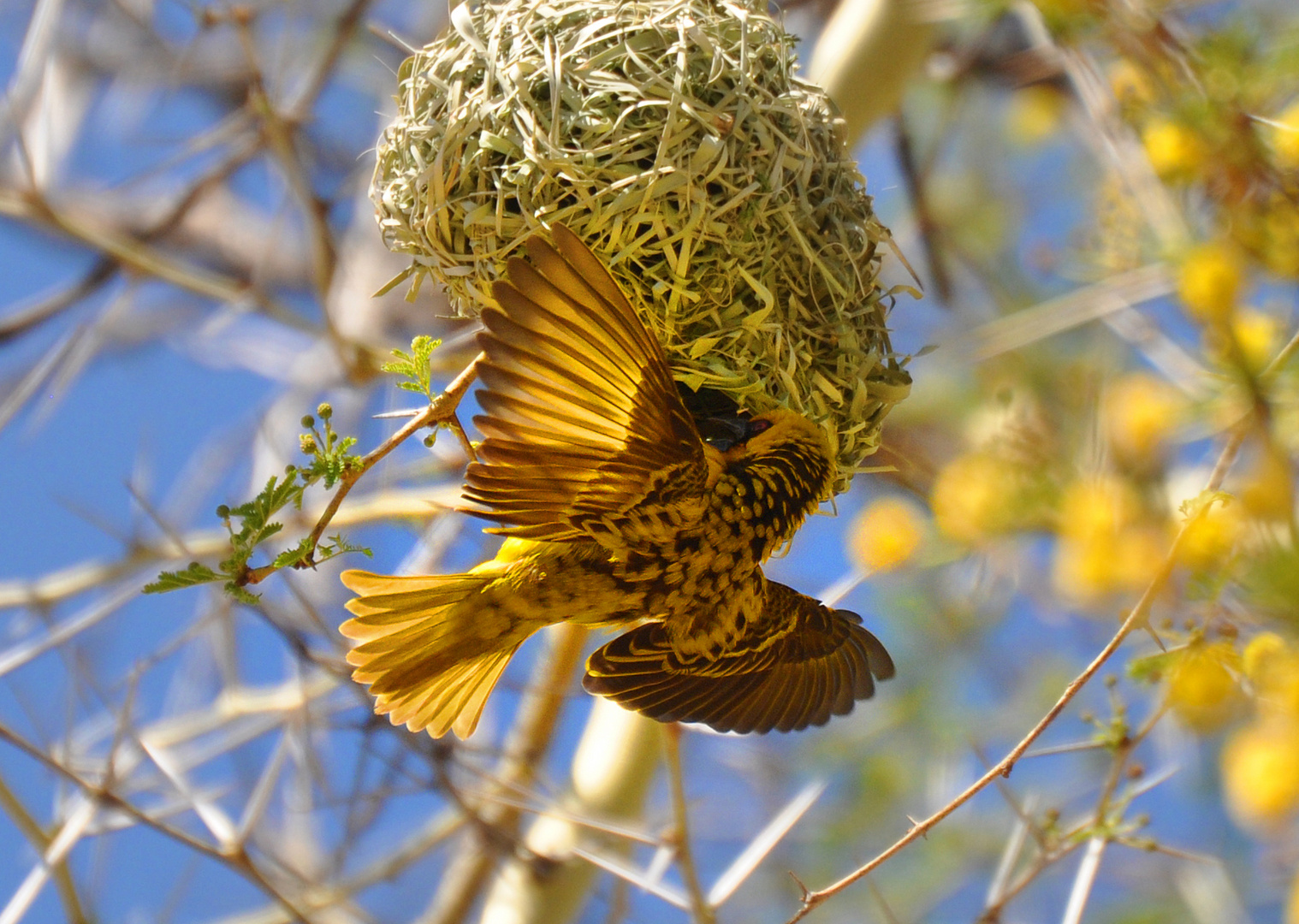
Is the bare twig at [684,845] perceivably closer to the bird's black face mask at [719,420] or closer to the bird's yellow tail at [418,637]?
the bird's yellow tail at [418,637]

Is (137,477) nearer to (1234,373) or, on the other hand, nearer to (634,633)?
(634,633)

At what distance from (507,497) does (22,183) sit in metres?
1.75

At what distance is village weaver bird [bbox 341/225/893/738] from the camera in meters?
1.49

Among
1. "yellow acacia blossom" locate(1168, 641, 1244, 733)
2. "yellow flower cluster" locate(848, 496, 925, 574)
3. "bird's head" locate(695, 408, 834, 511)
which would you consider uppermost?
"yellow flower cluster" locate(848, 496, 925, 574)

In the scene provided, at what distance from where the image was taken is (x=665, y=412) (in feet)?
5.20

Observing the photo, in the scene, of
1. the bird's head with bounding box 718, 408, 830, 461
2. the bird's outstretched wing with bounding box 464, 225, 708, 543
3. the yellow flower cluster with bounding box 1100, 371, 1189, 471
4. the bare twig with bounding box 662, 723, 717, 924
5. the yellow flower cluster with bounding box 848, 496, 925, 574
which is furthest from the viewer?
the yellow flower cluster with bounding box 848, 496, 925, 574

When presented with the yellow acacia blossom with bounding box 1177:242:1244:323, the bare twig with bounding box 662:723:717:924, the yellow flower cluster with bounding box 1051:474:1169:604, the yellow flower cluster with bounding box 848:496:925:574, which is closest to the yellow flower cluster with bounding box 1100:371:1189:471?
the yellow flower cluster with bounding box 1051:474:1169:604

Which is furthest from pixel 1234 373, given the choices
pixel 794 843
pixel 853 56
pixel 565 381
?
pixel 794 843

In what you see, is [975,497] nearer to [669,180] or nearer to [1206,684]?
Result: [1206,684]

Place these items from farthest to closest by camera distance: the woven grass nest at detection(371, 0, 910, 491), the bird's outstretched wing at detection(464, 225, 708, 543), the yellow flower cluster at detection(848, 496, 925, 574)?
the yellow flower cluster at detection(848, 496, 925, 574) → the woven grass nest at detection(371, 0, 910, 491) → the bird's outstretched wing at detection(464, 225, 708, 543)

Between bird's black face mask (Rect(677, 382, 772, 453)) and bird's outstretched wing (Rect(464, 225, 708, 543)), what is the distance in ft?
0.58

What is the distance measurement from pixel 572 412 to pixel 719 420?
366 millimetres

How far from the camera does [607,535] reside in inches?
64.0

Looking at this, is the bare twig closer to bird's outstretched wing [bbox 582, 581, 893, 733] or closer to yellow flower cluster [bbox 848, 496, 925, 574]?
bird's outstretched wing [bbox 582, 581, 893, 733]
